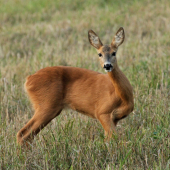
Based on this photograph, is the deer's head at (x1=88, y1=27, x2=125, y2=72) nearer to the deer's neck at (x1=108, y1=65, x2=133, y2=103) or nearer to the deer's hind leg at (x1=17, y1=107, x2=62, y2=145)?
the deer's neck at (x1=108, y1=65, x2=133, y2=103)

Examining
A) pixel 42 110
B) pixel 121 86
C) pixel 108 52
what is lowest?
pixel 42 110

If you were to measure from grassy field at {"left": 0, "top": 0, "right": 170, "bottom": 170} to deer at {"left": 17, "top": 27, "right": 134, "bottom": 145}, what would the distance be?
18 cm

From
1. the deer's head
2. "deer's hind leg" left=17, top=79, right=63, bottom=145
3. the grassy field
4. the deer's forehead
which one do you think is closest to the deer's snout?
the deer's head

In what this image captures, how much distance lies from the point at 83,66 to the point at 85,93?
2937 millimetres

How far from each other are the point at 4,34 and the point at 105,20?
3.34 meters

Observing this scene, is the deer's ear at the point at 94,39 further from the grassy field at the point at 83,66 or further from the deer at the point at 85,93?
the grassy field at the point at 83,66

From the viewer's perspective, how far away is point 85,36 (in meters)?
11.3

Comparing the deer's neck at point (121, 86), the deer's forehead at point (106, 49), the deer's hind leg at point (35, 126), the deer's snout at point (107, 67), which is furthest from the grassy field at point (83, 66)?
the deer's forehead at point (106, 49)

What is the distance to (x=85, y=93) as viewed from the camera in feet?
17.3

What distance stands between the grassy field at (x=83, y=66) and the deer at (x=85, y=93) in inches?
7.1

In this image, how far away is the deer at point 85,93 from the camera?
4824mm

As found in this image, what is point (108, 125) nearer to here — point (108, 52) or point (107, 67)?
point (107, 67)

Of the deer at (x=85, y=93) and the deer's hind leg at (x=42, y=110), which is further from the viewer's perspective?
the deer's hind leg at (x=42, y=110)

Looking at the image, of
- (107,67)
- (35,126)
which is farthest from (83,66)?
(107,67)
